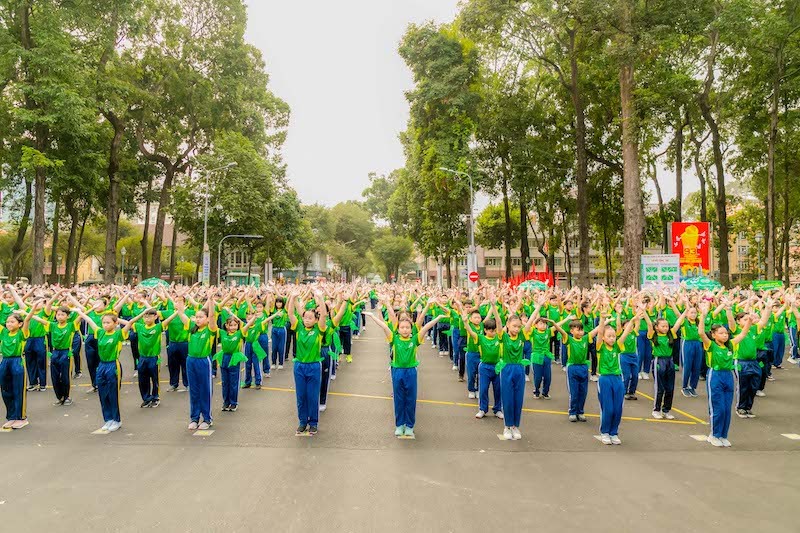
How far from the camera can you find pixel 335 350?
1120 centimetres

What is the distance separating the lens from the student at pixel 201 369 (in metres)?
8.48

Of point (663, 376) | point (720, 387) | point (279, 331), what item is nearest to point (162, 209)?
point (279, 331)

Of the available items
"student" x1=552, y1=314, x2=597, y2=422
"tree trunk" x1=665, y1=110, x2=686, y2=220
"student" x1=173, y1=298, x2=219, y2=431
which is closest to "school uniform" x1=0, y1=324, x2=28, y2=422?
"student" x1=173, y1=298, x2=219, y2=431

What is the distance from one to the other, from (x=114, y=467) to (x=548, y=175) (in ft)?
111

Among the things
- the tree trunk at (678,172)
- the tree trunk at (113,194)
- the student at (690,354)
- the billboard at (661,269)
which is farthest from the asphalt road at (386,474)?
the tree trunk at (678,172)

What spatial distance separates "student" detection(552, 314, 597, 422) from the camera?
898 cm

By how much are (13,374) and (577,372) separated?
803 centimetres

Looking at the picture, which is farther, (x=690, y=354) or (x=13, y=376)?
(x=690, y=354)

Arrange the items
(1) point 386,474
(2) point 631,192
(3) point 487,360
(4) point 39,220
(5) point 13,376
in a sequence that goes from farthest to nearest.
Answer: (4) point 39,220, (2) point 631,192, (3) point 487,360, (5) point 13,376, (1) point 386,474

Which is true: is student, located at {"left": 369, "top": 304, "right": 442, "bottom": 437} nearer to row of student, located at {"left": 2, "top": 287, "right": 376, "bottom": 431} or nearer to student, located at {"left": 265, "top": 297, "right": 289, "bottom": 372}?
row of student, located at {"left": 2, "top": 287, "right": 376, "bottom": 431}

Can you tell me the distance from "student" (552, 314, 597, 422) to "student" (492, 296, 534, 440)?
111 cm

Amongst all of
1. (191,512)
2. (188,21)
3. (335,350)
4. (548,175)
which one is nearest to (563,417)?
(335,350)

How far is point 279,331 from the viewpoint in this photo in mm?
14328

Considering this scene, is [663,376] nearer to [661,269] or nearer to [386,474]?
[386,474]
